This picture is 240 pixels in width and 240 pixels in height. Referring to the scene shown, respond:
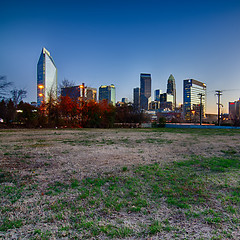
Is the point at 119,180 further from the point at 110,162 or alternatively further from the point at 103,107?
the point at 103,107

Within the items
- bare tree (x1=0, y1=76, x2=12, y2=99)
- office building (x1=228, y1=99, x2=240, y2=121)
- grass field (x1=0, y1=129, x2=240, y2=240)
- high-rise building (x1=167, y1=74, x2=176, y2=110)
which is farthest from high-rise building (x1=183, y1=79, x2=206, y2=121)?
high-rise building (x1=167, y1=74, x2=176, y2=110)

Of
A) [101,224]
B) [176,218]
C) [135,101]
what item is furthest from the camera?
[135,101]

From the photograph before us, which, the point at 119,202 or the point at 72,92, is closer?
the point at 119,202

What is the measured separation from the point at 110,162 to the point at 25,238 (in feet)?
11.7

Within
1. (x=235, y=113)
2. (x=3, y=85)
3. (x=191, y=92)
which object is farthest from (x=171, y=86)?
(x=3, y=85)

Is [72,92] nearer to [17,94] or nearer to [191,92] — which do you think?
[17,94]

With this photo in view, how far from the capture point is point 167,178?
12.8ft

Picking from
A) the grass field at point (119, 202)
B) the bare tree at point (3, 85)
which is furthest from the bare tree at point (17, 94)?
the grass field at point (119, 202)

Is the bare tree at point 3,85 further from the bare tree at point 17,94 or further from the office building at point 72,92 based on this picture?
the bare tree at point 17,94

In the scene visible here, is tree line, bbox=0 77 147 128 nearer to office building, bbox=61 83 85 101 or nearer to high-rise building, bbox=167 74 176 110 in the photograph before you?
office building, bbox=61 83 85 101

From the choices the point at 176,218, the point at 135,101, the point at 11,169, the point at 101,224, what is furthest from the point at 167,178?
the point at 135,101

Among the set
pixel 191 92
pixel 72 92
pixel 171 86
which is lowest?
pixel 72 92

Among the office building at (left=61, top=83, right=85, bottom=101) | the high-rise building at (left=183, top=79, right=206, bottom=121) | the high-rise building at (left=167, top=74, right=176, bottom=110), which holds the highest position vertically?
the high-rise building at (left=167, top=74, right=176, bottom=110)

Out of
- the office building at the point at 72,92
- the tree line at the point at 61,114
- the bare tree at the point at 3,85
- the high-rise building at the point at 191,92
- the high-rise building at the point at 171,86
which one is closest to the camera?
the bare tree at the point at 3,85
